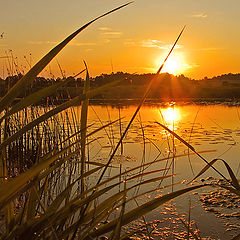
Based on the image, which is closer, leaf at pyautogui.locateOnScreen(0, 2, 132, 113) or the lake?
leaf at pyautogui.locateOnScreen(0, 2, 132, 113)

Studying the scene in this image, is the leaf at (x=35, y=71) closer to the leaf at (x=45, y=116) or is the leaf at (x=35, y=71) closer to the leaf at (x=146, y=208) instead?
the leaf at (x=45, y=116)

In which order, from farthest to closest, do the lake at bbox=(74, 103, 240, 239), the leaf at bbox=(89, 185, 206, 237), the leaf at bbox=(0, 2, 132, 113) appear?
the lake at bbox=(74, 103, 240, 239), the leaf at bbox=(89, 185, 206, 237), the leaf at bbox=(0, 2, 132, 113)

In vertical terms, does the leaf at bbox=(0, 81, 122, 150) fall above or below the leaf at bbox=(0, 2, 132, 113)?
below

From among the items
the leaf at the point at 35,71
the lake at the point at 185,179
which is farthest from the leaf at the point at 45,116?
the lake at the point at 185,179

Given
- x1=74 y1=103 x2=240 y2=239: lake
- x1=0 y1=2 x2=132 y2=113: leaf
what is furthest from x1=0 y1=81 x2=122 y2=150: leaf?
x1=74 y1=103 x2=240 y2=239: lake

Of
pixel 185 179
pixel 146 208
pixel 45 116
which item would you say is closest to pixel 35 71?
pixel 45 116

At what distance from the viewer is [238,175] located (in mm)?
3928

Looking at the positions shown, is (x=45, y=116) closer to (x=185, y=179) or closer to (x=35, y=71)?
(x=35, y=71)

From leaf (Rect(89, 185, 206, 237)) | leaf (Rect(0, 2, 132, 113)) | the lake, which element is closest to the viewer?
leaf (Rect(0, 2, 132, 113))

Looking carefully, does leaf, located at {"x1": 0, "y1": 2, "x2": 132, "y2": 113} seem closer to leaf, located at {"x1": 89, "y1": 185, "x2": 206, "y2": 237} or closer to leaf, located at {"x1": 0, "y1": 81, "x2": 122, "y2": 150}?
leaf, located at {"x1": 0, "y1": 81, "x2": 122, "y2": 150}

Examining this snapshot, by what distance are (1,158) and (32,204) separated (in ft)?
0.53

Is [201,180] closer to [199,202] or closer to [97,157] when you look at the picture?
[199,202]

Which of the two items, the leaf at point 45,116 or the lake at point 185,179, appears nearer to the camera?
the leaf at point 45,116

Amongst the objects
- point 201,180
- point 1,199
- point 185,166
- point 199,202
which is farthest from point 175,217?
point 1,199
